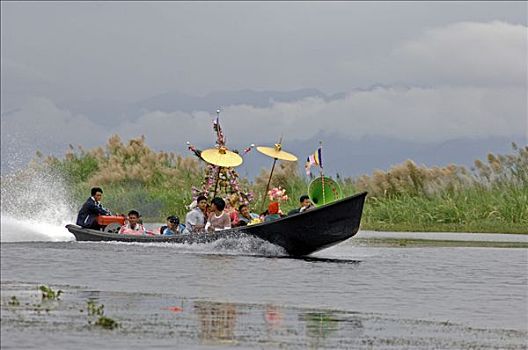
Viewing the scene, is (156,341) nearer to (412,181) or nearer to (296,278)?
(296,278)

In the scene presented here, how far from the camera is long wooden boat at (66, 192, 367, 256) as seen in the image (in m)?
24.9

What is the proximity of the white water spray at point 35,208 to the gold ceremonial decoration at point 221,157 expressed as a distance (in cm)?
546

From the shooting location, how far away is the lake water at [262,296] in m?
13.3

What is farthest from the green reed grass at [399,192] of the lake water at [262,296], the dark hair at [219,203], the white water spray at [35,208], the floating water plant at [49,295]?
the floating water plant at [49,295]

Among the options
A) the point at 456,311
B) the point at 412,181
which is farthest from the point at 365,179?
the point at 456,311

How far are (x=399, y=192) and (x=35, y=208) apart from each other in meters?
12.2

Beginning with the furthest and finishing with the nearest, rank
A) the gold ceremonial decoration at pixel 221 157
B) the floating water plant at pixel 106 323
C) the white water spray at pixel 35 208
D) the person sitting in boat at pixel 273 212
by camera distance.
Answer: the white water spray at pixel 35 208 < the gold ceremonial decoration at pixel 221 157 < the person sitting in boat at pixel 273 212 < the floating water plant at pixel 106 323

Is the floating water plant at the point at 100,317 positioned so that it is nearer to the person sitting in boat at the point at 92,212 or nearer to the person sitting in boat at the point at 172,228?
the person sitting in boat at the point at 172,228

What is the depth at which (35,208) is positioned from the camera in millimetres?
41844

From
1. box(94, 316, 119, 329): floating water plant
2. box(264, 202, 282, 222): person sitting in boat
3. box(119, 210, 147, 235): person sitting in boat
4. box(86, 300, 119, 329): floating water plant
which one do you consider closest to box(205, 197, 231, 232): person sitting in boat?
box(264, 202, 282, 222): person sitting in boat

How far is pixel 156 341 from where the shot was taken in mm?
12703

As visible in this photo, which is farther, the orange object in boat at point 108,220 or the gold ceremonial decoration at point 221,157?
the orange object in boat at point 108,220

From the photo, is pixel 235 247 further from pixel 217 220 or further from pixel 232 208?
pixel 232 208

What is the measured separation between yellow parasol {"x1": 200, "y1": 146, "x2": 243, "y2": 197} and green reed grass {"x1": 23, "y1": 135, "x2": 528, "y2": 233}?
10.8m
